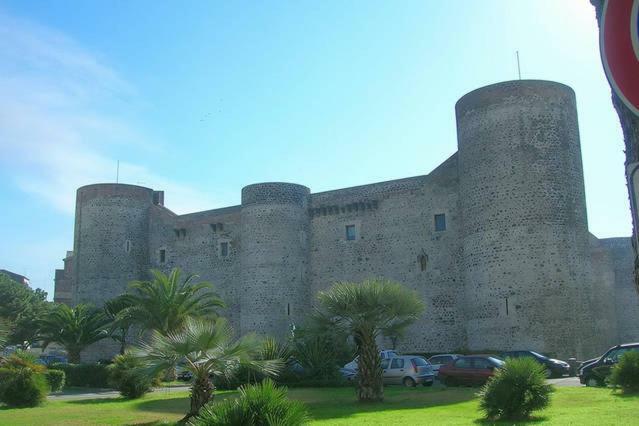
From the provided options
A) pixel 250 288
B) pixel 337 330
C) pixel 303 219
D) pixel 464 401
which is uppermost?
pixel 303 219

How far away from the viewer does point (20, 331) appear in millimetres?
45062

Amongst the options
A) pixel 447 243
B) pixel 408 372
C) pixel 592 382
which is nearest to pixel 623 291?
pixel 447 243

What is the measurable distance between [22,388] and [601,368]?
15.6 m

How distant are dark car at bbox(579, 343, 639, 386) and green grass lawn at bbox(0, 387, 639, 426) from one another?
1.67 meters


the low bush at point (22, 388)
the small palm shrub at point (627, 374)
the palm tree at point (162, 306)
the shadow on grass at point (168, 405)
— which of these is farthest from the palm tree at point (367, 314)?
the palm tree at point (162, 306)

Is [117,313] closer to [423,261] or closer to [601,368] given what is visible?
[423,261]

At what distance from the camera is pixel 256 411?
7.49m

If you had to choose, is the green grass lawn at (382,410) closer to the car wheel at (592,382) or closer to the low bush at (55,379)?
the car wheel at (592,382)

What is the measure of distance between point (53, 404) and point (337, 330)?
8.18m

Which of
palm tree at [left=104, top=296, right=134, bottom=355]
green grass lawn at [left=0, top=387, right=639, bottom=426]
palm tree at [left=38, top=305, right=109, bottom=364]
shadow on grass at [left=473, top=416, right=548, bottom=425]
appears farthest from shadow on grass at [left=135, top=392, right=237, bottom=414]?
palm tree at [left=38, top=305, right=109, bottom=364]

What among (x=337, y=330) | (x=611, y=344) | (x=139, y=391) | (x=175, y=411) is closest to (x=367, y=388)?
(x=337, y=330)

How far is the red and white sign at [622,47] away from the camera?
94.8 inches

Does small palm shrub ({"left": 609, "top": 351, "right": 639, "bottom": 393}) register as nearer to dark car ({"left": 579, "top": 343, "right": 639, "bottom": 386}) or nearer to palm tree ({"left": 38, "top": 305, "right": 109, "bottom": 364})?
dark car ({"left": 579, "top": 343, "right": 639, "bottom": 386})

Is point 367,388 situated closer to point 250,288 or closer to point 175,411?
point 175,411
